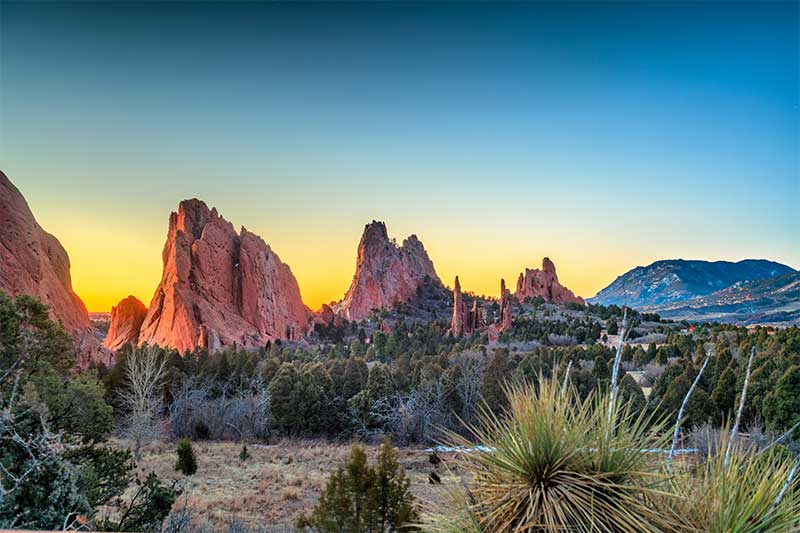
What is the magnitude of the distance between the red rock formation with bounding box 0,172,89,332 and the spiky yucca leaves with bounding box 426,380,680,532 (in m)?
21.5

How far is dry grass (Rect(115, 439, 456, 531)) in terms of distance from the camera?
11214mm

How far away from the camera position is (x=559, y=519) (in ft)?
3.91

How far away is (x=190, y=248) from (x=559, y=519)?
4569 centimetres

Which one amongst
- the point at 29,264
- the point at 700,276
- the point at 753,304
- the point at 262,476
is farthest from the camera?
the point at 700,276

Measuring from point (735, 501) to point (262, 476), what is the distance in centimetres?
1506

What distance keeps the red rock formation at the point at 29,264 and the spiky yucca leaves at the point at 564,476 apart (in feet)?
70.4

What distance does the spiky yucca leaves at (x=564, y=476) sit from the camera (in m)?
1.18

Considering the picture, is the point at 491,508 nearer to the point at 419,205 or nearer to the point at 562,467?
the point at 562,467

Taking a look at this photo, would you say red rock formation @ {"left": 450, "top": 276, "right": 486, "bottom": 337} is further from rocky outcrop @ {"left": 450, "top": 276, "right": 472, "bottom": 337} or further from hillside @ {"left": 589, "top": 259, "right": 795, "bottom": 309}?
hillside @ {"left": 589, "top": 259, "right": 795, "bottom": 309}

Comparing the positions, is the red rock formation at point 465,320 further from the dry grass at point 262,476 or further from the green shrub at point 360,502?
the green shrub at point 360,502

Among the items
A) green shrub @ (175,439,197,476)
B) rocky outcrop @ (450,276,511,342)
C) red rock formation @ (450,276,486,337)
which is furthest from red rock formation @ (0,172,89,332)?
red rock formation @ (450,276,486,337)

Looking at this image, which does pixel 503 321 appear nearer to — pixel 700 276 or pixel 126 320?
pixel 700 276

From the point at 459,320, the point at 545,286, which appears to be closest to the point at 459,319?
the point at 459,320

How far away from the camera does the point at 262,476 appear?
1447 centimetres
